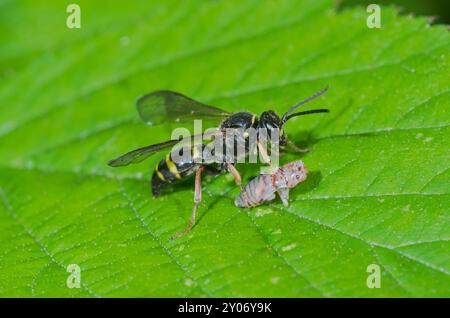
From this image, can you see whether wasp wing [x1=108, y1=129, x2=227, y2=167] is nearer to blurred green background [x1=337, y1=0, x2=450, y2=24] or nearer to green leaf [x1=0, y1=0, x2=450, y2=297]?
green leaf [x1=0, y1=0, x2=450, y2=297]

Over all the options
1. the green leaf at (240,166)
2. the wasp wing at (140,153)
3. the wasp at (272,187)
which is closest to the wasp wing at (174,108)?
the green leaf at (240,166)

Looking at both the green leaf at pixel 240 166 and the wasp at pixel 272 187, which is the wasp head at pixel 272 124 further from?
the wasp at pixel 272 187

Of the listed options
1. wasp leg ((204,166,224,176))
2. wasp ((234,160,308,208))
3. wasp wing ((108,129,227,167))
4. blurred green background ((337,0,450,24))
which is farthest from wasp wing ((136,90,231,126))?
blurred green background ((337,0,450,24))

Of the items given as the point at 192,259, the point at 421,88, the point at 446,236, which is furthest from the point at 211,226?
the point at 421,88

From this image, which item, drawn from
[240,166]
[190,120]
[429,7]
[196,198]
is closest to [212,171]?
[240,166]

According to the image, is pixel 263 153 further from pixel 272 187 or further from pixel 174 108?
pixel 174 108
